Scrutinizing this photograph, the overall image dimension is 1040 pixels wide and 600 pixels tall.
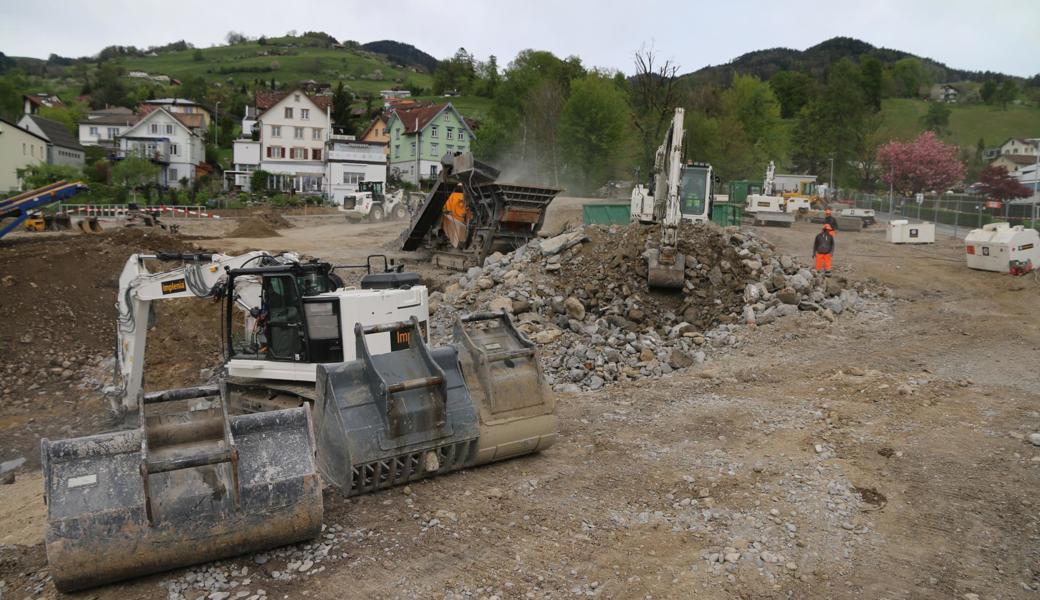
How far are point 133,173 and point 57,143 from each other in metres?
17.6

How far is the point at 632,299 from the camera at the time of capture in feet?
43.3

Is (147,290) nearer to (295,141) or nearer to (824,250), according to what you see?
(824,250)

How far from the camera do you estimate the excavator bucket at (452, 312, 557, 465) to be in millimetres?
6230

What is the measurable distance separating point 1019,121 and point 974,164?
97.7ft

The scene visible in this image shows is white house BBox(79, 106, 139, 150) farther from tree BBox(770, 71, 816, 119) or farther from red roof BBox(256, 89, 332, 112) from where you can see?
tree BBox(770, 71, 816, 119)

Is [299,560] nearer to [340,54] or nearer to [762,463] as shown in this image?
[762,463]

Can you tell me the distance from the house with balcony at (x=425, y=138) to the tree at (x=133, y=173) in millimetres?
21695

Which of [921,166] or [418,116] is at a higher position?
[418,116]

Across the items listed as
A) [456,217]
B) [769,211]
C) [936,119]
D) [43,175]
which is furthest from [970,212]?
[936,119]

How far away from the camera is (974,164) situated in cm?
7538

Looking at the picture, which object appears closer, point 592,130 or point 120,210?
point 120,210

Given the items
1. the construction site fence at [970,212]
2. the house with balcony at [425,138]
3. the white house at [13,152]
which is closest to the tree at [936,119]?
the construction site fence at [970,212]

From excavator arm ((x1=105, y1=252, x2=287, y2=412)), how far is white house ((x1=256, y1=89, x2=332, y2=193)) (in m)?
50.3

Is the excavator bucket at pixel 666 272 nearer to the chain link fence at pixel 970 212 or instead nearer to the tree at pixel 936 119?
the chain link fence at pixel 970 212
